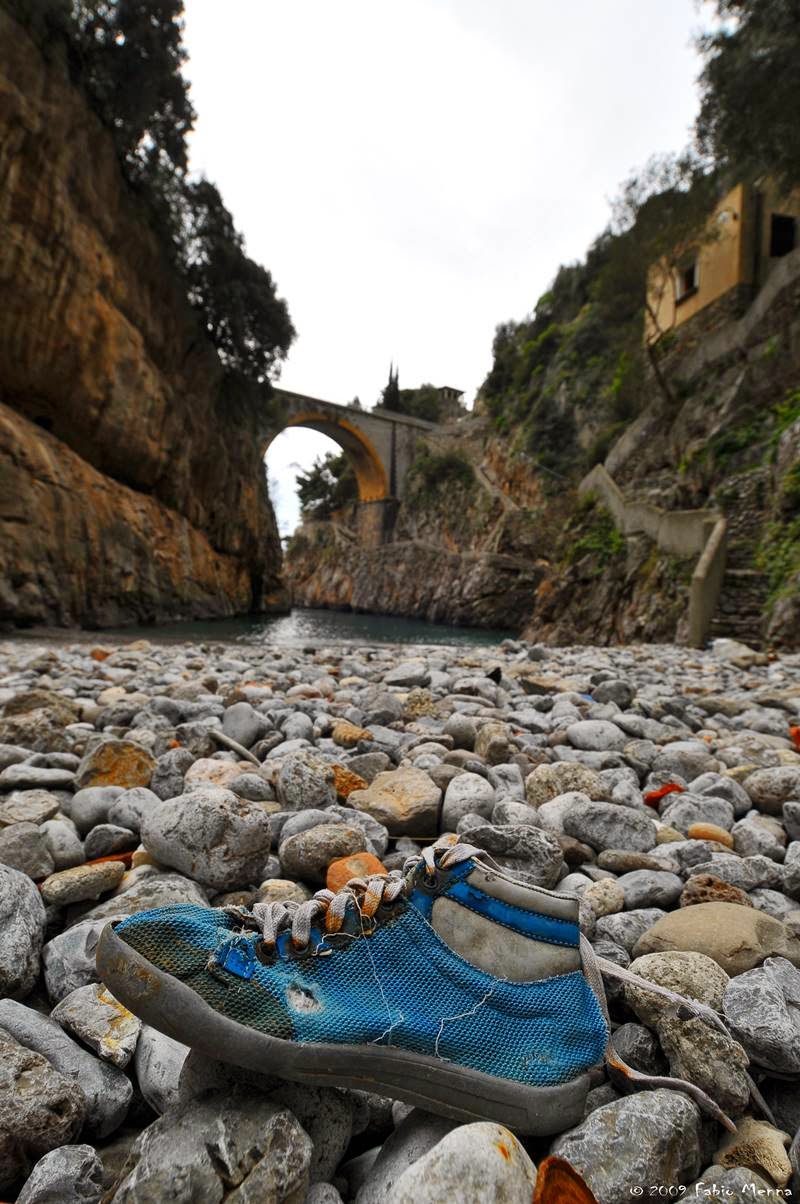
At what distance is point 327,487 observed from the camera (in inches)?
1670

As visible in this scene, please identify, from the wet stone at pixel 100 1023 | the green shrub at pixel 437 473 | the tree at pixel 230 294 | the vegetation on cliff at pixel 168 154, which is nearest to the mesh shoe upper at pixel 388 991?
the wet stone at pixel 100 1023

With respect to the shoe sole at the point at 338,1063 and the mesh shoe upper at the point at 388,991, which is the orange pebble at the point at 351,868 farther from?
the shoe sole at the point at 338,1063

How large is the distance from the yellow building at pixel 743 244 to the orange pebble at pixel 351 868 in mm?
18464

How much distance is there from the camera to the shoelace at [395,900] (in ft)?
2.65

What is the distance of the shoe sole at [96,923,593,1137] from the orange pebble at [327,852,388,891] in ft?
1.70

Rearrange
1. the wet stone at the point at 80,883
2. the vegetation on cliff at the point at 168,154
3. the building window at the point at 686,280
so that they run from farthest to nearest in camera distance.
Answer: the building window at the point at 686,280 < the vegetation on cliff at the point at 168,154 < the wet stone at the point at 80,883

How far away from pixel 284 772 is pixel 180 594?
12853 millimetres

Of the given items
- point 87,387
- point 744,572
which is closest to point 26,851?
point 744,572

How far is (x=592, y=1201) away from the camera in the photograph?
0.63 metres

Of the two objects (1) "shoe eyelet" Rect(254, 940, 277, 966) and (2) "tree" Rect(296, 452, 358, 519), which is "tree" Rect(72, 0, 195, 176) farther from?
(2) "tree" Rect(296, 452, 358, 519)

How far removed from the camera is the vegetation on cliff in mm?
11023

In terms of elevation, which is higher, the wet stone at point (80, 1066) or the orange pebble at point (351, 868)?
the orange pebble at point (351, 868)

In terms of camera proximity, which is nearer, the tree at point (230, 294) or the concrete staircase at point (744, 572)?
the concrete staircase at point (744, 572)

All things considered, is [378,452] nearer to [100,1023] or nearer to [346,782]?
[346,782]
